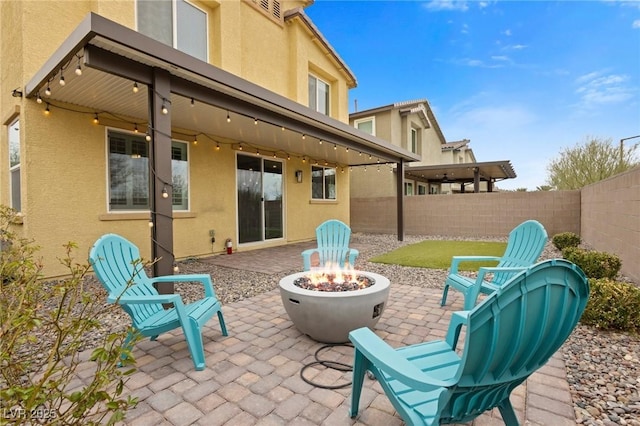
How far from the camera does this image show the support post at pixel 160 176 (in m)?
3.60

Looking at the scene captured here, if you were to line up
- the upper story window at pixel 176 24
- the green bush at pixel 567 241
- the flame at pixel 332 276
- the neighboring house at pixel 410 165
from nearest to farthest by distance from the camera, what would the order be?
the flame at pixel 332 276
the upper story window at pixel 176 24
the green bush at pixel 567 241
the neighboring house at pixel 410 165

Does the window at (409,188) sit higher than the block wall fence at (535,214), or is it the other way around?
the window at (409,188)

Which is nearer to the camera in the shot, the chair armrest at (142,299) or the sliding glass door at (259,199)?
the chair armrest at (142,299)

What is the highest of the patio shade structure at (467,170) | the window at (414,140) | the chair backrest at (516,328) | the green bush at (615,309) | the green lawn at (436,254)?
the window at (414,140)

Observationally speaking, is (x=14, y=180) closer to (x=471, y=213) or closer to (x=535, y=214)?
(x=471, y=213)

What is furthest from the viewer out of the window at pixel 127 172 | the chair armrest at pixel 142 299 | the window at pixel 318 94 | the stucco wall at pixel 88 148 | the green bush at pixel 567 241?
the window at pixel 318 94

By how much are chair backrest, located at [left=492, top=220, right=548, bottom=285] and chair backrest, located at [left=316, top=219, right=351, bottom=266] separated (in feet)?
6.74

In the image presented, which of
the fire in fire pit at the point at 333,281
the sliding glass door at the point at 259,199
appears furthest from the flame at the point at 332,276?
the sliding glass door at the point at 259,199

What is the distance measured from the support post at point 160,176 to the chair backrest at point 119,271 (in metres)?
0.62

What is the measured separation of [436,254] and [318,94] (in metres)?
6.42

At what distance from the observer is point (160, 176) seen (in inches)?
142

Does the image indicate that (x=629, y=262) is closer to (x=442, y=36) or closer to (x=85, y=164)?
(x=85, y=164)

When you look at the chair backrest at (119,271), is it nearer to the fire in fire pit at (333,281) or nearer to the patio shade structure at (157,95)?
the patio shade structure at (157,95)

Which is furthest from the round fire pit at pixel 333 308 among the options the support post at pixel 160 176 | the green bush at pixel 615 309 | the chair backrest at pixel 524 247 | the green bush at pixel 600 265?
the green bush at pixel 600 265
